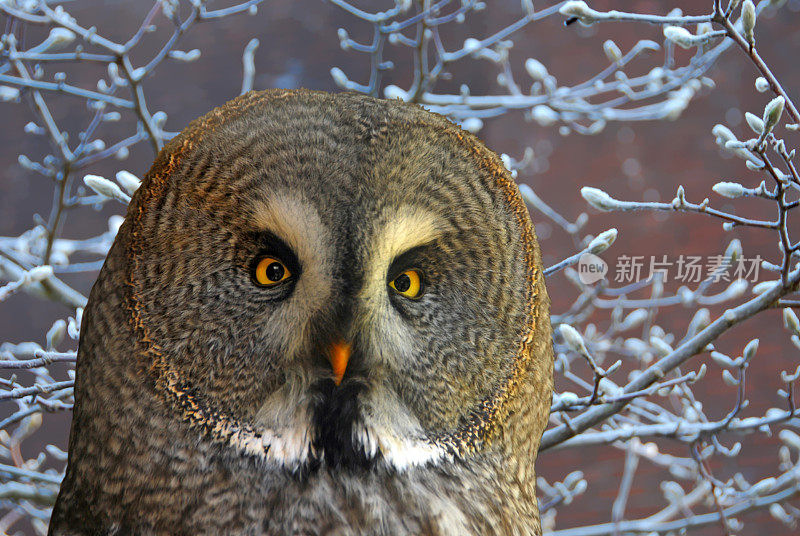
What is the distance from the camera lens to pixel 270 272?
62 centimetres

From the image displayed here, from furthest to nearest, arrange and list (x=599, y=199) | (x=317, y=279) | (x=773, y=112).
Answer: (x=599, y=199)
(x=773, y=112)
(x=317, y=279)

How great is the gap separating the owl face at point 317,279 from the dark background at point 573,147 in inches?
57.1

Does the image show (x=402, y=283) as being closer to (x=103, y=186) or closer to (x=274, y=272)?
(x=274, y=272)

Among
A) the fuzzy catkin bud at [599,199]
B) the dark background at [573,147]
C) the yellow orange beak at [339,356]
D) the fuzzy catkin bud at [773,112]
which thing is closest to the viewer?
the yellow orange beak at [339,356]

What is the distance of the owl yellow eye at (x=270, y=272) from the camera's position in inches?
24.5

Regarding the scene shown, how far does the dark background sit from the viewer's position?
6.89ft

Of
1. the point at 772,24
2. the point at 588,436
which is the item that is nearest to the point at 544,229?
the point at 772,24

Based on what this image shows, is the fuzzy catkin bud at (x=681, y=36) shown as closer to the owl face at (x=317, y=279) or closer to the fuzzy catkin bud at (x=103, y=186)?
the owl face at (x=317, y=279)

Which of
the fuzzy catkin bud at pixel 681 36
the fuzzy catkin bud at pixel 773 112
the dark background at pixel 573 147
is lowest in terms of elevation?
the dark background at pixel 573 147

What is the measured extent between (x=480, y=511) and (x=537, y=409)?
0.49ft

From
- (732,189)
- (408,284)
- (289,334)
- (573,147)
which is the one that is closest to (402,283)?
(408,284)

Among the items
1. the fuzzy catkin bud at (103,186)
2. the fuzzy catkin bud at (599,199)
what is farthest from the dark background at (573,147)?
the fuzzy catkin bud at (599,199)

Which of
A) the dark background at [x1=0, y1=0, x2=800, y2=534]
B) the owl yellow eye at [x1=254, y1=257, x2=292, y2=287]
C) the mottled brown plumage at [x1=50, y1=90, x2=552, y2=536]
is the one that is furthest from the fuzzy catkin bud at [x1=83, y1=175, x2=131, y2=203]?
the dark background at [x1=0, y1=0, x2=800, y2=534]

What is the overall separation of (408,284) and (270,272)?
0.13 meters
